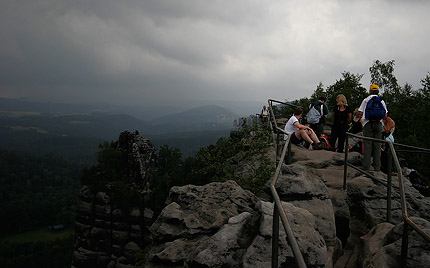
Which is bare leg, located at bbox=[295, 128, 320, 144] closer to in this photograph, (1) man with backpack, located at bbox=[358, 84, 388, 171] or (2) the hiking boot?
(2) the hiking boot

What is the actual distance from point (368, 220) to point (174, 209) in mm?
4100

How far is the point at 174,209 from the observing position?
5660 mm

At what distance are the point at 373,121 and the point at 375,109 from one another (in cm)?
41

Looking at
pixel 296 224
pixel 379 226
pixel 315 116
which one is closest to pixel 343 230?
pixel 379 226

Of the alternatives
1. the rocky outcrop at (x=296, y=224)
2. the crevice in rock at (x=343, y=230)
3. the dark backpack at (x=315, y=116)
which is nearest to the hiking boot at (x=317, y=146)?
the dark backpack at (x=315, y=116)

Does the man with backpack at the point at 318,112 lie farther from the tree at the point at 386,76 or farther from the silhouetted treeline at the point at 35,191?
the silhouetted treeline at the point at 35,191

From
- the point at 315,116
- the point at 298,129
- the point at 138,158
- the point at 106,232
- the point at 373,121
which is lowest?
the point at 106,232

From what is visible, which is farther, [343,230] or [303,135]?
[303,135]

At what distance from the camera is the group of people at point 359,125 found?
779cm

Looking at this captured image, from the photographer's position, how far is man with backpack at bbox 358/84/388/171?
774cm

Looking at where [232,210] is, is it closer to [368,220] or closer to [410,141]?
[368,220]

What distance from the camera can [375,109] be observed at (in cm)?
779

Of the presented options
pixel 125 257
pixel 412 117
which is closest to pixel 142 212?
pixel 125 257

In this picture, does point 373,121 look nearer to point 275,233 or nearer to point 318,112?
point 318,112
